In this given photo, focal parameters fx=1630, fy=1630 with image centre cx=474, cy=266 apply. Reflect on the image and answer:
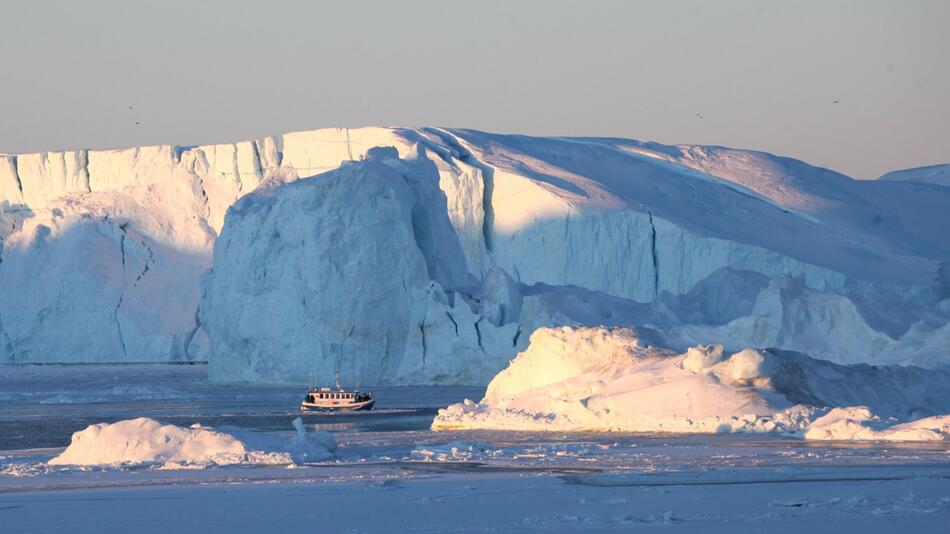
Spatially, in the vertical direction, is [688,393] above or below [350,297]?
below

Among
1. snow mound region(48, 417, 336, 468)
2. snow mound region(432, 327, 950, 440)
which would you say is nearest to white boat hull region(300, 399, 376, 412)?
snow mound region(432, 327, 950, 440)

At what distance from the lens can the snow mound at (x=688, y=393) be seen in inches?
734

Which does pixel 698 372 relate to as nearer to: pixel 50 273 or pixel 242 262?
pixel 242 262

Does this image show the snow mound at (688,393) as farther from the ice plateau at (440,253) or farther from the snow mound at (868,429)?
the ice plateau at (440,253)

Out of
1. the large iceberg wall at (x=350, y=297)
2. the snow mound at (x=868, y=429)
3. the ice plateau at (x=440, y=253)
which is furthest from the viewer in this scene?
the large iceberg wall at (x=350, y=297)

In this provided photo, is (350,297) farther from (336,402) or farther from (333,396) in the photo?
(336,402)

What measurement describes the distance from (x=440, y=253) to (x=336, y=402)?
912 cm

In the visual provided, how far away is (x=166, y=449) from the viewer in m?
15.8

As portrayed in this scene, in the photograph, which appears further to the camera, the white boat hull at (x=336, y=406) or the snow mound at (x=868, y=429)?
the white boat hull at (x=336, y=406)

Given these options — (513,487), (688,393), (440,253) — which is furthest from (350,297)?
(513,487)

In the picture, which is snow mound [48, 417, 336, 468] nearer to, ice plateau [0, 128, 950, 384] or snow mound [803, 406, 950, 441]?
snow mound [803, 406, 950, 441]

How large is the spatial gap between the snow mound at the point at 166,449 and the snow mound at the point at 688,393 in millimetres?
4876

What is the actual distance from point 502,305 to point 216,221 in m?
18.7

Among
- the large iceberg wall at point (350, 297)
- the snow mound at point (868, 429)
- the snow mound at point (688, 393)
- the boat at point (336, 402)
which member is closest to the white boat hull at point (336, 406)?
the boat at point (336, 402)
